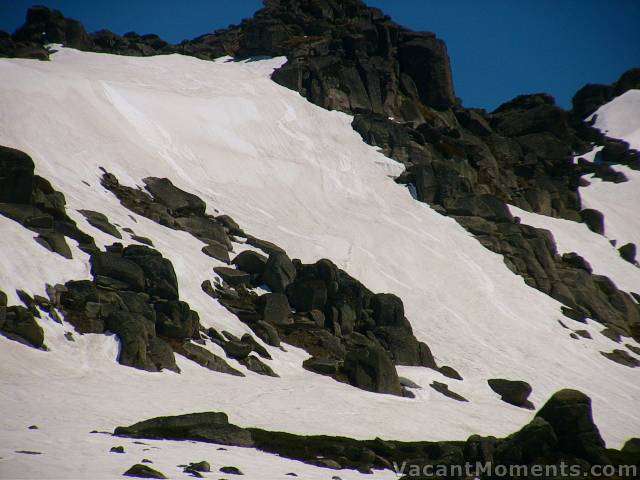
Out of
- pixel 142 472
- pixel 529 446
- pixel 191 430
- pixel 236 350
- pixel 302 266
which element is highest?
pixel 302 266

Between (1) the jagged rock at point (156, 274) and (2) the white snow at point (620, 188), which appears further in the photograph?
(2) the white snow at point (620, 188)

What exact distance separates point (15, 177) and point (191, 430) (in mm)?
22690

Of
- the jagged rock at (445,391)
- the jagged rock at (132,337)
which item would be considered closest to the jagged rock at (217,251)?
the jagged rock at (132,337)

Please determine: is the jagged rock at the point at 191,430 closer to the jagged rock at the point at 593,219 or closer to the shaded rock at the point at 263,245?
the shaded rock at the point at 263,245

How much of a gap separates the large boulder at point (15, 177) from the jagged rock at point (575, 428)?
30.3m

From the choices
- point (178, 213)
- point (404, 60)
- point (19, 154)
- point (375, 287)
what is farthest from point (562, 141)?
point (19, 154)

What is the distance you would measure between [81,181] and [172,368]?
23.1m

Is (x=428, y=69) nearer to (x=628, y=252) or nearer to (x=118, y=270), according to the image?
(x=628, y=252)

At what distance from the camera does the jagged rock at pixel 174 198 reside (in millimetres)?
58156

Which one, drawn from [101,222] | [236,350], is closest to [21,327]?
[236,350]

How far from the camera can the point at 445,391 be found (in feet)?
156

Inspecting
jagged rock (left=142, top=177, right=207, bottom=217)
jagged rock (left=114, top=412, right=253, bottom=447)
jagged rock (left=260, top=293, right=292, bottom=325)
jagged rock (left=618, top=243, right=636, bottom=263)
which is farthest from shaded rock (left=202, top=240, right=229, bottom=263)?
jagged rock (left=618, top=243, right=636, bottom=263)

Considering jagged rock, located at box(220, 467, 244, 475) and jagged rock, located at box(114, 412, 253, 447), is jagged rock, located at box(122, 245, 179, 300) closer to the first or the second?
jagged rock, located at box(114, 412, 253, 447)

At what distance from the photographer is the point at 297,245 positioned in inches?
2485
